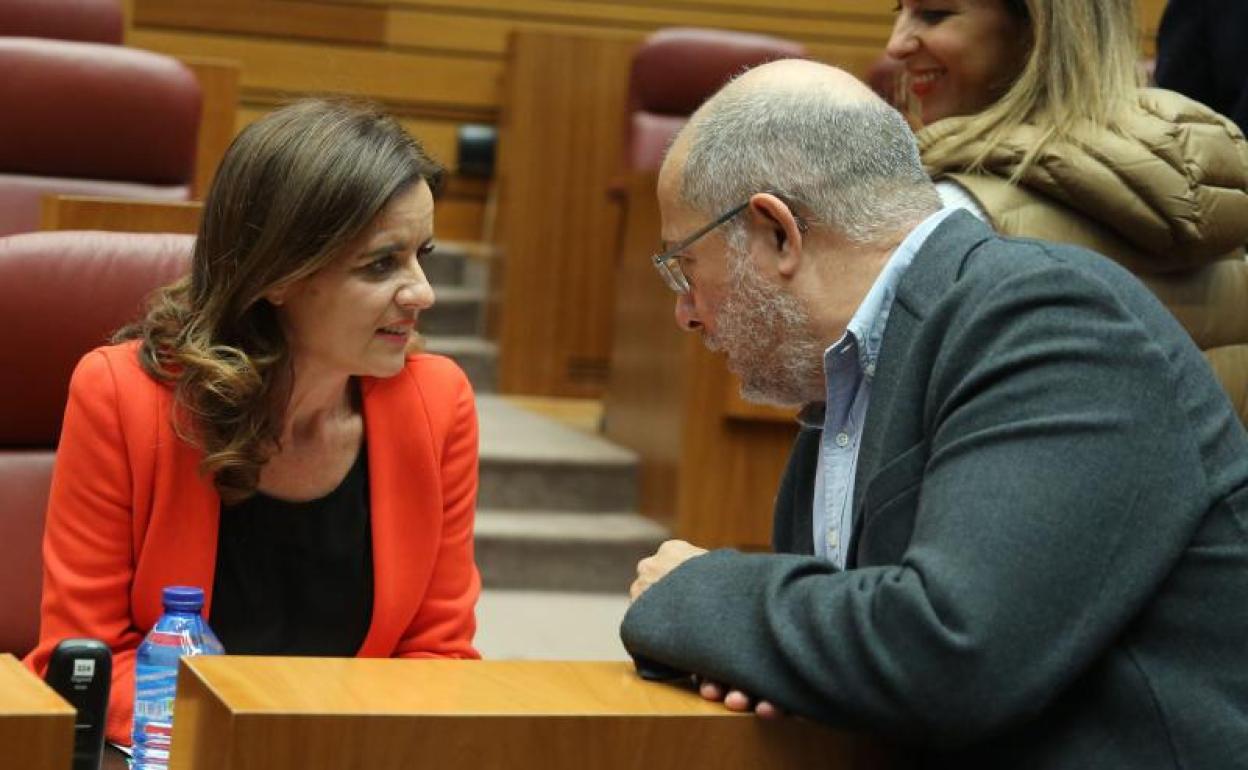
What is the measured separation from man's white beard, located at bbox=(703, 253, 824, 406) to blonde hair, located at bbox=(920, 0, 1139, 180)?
0.57m

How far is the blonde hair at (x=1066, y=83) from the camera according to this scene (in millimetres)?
1930

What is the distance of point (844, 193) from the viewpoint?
135cm

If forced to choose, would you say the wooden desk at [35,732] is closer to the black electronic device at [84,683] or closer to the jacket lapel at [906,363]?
the black electronic device at [84,683]

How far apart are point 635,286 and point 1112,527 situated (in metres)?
3.58

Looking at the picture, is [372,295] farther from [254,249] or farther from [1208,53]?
[1208,53]

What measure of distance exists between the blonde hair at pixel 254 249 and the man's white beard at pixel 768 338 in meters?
0.52

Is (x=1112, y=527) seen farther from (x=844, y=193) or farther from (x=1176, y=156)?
(x=1176, y=156)

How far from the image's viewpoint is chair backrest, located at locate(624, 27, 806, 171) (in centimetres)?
516

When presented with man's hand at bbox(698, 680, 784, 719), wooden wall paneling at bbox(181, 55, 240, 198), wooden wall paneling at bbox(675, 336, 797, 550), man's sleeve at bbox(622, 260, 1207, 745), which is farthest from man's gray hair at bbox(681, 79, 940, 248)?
wooden wall paneling at bbox(181, 55, 240, 198)

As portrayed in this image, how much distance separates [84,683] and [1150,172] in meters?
1.16

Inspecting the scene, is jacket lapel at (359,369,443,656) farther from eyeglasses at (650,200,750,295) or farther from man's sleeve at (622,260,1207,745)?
man's sleeve at (622,260,1207,745)

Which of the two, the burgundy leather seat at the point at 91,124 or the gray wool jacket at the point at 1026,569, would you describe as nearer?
the gray wool jacket at the point at 1026,569

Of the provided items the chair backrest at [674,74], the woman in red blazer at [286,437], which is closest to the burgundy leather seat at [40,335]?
the woman in red blazer at [286,437]

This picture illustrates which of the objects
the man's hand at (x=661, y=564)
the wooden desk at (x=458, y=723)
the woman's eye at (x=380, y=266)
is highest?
the woman's eye at (x=380, y=266)
